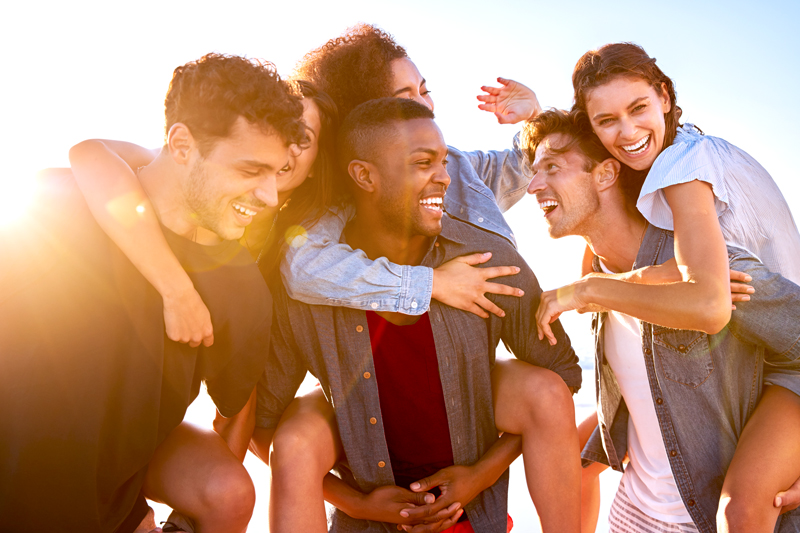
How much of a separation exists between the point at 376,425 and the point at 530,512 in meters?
1.98

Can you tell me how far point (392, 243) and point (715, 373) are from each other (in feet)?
5.20

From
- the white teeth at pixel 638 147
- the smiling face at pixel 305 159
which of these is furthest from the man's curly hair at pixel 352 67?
the white teeth at pixel 638 147

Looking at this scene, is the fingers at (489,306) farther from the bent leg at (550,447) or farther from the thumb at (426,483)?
the thumb at (426,483)

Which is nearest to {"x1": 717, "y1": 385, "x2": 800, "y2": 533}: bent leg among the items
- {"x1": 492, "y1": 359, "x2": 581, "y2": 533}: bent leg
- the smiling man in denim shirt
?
the smiling man in denim shirt

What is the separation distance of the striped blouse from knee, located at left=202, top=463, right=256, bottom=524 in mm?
2047

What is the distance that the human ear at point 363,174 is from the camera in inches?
118

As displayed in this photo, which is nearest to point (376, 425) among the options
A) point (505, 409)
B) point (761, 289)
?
point (505, 409)

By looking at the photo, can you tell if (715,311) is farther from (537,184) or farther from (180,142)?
(180,142)

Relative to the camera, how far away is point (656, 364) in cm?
278

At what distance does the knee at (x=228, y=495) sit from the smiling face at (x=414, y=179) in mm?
1340

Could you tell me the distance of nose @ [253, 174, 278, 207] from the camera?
235 centimetres

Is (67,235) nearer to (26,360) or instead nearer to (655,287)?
(26,360)

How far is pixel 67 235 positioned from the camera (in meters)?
2.10

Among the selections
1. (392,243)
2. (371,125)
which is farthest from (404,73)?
(392,243)
